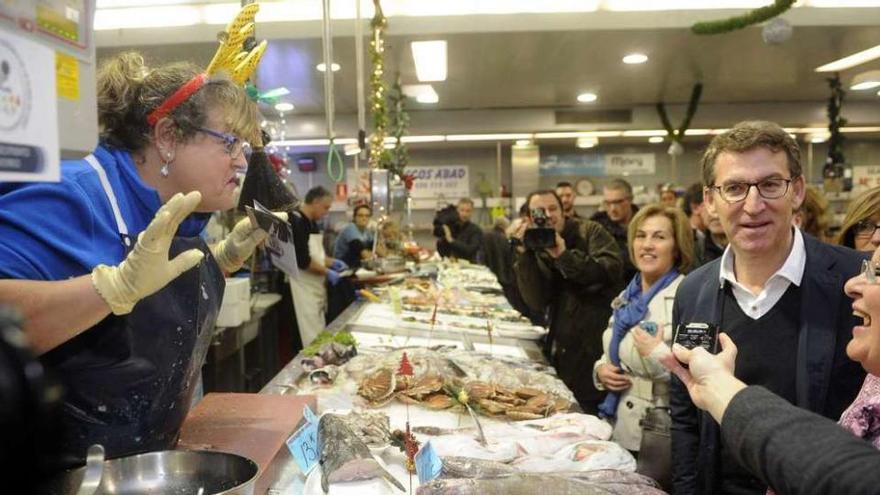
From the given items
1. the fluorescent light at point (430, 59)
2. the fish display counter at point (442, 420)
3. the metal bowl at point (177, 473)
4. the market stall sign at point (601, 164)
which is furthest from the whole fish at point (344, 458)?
the market stall sign at point (601, 164)

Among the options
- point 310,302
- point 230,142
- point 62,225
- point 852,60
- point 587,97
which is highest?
point 587,97

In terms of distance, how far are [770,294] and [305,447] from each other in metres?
1.42

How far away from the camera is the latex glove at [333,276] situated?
23.8 ft

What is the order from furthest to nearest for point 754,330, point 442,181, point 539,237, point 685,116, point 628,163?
point 442,181 → point 628,163 → point 685,116 → point 539,237 → point 754,330

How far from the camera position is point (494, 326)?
4371mm

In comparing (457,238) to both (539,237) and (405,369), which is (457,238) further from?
(405,369)

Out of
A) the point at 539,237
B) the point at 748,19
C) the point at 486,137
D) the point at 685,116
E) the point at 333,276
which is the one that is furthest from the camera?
the point at 486,137

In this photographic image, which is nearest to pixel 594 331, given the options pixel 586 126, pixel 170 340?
pixel 170 340

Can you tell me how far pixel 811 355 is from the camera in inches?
74.5

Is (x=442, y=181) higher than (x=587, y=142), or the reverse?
(x=587, y=142)

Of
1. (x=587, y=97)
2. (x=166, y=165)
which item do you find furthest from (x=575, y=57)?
(x=166, y=165)

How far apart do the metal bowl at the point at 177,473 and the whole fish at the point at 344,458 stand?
39cm

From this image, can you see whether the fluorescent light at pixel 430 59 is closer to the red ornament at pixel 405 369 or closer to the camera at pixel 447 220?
the camera at pixel 447 220

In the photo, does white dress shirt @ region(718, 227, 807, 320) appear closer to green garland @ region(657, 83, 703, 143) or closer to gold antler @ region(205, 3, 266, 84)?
gold antler @ region(205, 3, 266, 84)
